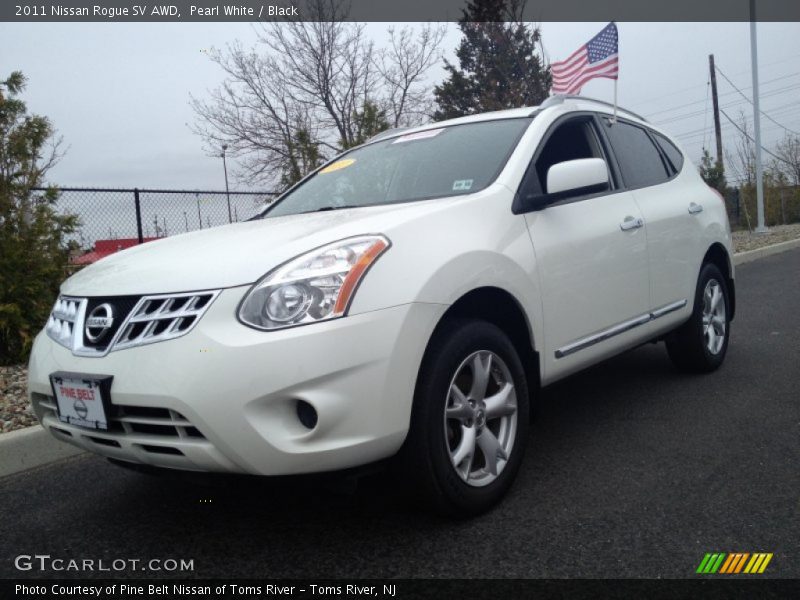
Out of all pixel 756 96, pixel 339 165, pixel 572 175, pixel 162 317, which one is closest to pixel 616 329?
pixel 572 175

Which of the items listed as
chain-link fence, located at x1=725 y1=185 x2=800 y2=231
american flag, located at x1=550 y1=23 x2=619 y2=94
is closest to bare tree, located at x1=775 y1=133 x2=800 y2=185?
chain-link fence, located at x1=725 y1=185 x2=800 y2=231

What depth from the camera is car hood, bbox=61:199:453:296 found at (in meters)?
2.28

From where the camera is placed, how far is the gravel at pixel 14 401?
4039 millimetres

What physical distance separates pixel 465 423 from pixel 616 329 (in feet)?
4.26

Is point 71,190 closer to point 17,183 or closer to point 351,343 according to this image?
point 17,183

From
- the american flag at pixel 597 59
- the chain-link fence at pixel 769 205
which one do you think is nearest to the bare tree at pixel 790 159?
the chain-link fence at pixel 769 205

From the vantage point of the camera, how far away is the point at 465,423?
8.40 ft

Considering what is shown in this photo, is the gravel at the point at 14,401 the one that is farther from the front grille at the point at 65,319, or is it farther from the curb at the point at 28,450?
the front grille at the point at 65,319

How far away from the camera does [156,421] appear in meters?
2.18

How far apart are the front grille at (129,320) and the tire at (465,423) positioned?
0.82m

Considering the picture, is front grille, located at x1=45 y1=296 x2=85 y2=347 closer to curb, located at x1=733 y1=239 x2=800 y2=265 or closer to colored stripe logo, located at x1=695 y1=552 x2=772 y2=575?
colored stripe logo, located at x1=695 y1=552 x2=772 y2=575

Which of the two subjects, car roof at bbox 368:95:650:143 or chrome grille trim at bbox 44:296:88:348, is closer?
chrome grille trim at bbox 44:296:88:348

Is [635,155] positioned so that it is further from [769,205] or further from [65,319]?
[769,205]

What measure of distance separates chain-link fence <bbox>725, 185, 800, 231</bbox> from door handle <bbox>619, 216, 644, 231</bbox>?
80.2 ft
